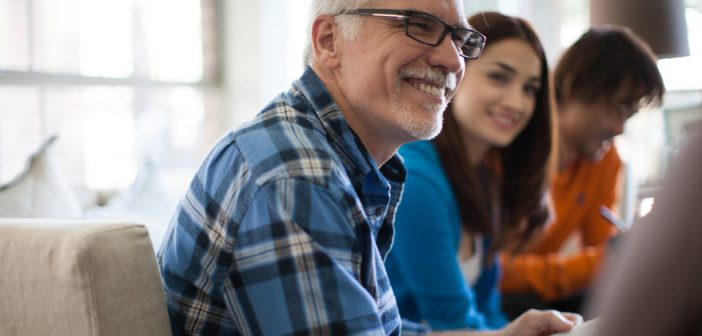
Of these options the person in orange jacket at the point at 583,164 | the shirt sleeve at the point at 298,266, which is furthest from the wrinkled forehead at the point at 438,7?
the person in orange jacket at the point at 583,164

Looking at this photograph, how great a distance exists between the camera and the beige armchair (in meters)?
0.90

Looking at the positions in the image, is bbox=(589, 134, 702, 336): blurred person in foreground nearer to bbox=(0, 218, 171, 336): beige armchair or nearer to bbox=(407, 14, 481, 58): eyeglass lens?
bbox=(0, 218, 171, 336): beige armchair

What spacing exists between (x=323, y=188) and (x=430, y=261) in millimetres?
825

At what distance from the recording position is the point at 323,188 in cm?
94

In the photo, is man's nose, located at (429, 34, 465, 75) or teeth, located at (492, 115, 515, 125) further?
teeth, located at (492, 115, 515, 125)

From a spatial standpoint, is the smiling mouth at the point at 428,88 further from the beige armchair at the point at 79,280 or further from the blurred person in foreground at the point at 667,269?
the blurred person in foreground at the point at 667,269

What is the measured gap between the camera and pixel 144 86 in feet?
12.4

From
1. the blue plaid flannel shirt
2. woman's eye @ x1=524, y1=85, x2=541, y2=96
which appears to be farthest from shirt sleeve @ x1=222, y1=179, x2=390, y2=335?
woman's eye @ x1=524, y1=85, x2=541, y2=96

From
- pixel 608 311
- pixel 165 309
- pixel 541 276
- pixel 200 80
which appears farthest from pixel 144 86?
pixel 608 311

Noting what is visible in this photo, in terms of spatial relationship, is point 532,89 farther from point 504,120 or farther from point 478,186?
point 478,186

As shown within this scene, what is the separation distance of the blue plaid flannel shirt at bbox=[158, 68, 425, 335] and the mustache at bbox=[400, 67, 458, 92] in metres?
0.15

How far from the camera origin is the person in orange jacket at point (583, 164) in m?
2.23

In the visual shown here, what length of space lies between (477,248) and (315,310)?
3.73ft

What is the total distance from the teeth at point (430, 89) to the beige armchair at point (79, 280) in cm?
47
